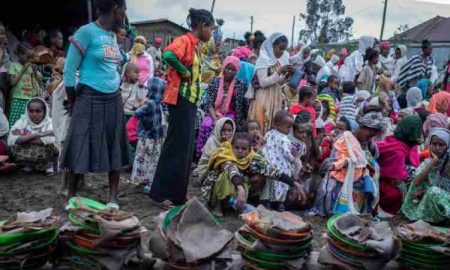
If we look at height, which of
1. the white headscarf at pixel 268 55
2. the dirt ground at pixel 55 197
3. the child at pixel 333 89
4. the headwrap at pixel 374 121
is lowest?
the dirt ground at pixel 55 197

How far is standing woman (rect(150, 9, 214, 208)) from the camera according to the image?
182 inches

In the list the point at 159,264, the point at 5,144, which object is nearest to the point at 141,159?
the point at 5,144

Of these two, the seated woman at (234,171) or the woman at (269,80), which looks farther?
the woman at (269,80)

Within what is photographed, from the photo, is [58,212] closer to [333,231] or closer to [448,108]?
[333,231]

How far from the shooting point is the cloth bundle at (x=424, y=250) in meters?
2.72

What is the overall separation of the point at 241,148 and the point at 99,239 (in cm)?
261

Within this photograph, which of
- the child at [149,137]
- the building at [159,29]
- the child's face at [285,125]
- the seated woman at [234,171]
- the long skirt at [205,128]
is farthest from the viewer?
the building at [159,29]

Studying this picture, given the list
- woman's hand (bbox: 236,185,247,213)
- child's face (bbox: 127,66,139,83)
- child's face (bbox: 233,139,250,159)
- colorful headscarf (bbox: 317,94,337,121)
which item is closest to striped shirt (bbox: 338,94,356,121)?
colorful headscarf (bbox: 317,94,337,121)

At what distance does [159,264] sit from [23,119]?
412cm

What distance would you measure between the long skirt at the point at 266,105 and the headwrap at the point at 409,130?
1.60 meters

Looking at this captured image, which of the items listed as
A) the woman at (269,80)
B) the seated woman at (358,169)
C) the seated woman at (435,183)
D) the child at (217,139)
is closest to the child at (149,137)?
the child at (217,139)

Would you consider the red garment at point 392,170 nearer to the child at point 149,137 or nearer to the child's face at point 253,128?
the child's face at point 253,128

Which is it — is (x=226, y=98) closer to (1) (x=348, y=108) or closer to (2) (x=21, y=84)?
(1) (x=348, y=108)

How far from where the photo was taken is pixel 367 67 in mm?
10148
